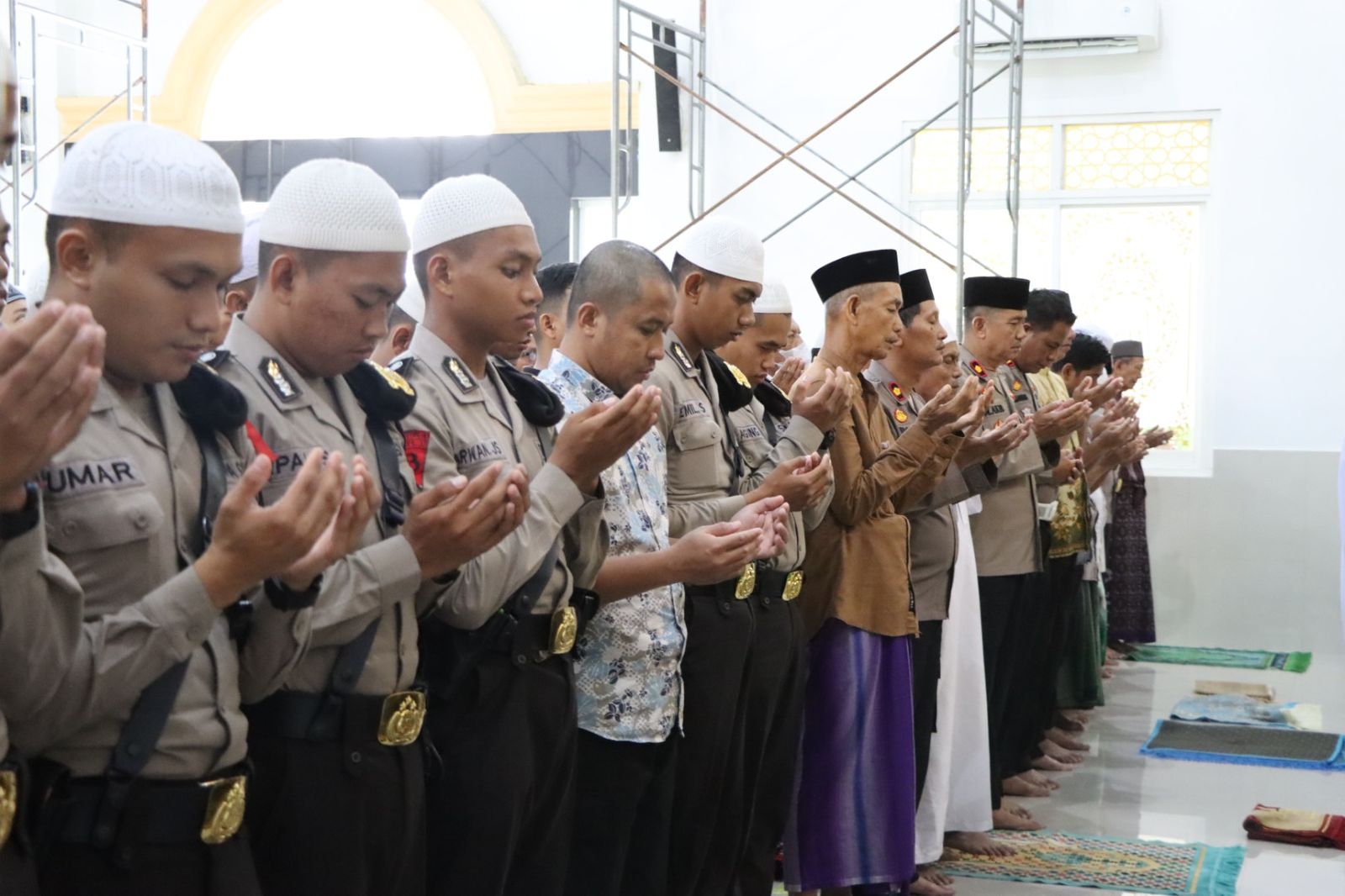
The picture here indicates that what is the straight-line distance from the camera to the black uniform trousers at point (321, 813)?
6.28 ft

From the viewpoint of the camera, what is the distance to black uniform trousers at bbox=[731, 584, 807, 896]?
A: 3.29 meters

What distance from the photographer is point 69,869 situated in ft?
5.29

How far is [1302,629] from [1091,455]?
3.58 metres

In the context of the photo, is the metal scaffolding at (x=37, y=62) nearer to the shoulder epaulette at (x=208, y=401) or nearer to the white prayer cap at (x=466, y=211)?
the white prayer cap at (x=466, y=211)

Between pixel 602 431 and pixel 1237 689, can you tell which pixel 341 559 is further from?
pixel 1237 689

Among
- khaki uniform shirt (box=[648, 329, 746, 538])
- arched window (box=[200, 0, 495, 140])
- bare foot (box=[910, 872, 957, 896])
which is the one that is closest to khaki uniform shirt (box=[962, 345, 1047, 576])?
bare foot (box=[910, 872, 957, 896])

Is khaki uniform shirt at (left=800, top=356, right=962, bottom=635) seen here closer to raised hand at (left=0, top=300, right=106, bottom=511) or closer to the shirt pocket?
the shirt pocket

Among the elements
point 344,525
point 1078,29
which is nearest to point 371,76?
point 1078,29

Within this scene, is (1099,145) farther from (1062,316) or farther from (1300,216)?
(1062,316)

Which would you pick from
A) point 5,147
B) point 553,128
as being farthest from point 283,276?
point 553,128

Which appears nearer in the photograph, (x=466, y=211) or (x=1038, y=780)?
(x=466, y=211)

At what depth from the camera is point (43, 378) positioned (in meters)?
1.29

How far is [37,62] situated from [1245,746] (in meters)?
7.50

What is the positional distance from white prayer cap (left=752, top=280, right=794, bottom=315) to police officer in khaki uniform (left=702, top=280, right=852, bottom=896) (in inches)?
24.0
